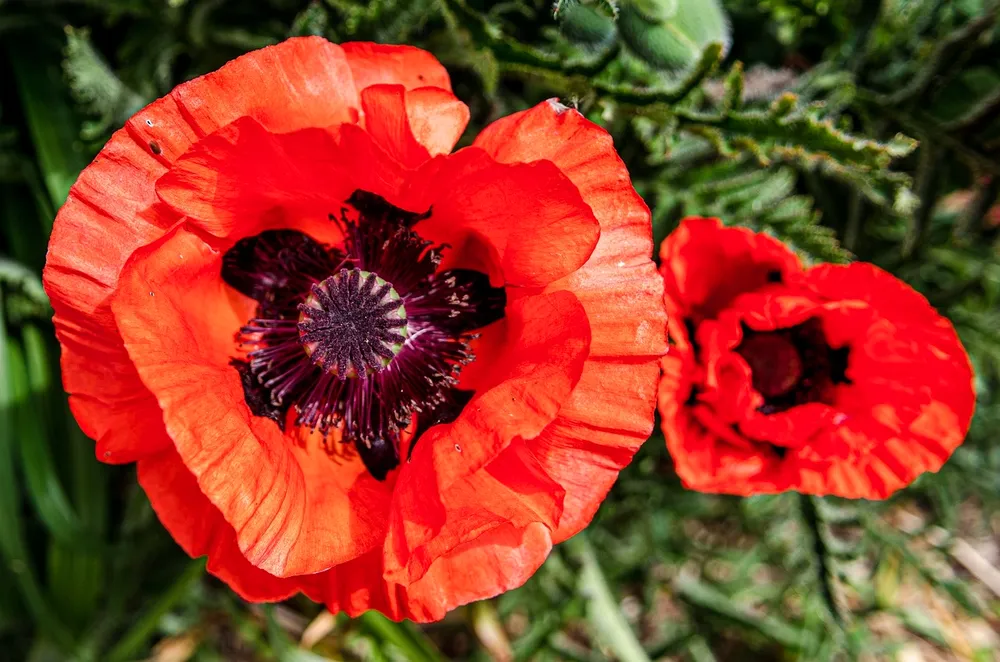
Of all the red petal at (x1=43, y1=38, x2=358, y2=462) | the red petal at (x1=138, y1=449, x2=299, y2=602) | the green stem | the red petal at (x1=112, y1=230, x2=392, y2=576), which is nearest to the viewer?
the red petal at (x1=112, y1=230, x2=392, y2=576)

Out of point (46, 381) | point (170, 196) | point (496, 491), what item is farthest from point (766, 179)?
point (46, 381)

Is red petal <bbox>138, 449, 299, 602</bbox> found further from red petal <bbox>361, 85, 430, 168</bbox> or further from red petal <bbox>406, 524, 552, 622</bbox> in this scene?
red petal <bbox>361, 85, 430, 168</bbox>

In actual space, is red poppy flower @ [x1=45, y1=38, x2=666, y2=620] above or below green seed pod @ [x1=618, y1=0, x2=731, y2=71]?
below

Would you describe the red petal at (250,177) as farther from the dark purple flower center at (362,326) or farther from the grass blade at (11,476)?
the grass blade at (11,476)

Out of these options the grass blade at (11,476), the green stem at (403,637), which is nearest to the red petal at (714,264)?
the green stem at (403,637)

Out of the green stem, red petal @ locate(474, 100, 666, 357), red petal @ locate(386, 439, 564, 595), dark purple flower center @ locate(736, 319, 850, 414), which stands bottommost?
the green stem

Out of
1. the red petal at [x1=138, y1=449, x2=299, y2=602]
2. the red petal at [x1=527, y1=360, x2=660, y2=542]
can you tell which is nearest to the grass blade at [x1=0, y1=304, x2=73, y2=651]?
the red petal at [x1=138, y1=449, x2=299, y2=602]
